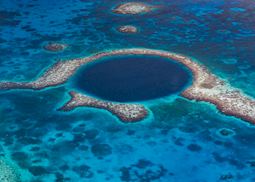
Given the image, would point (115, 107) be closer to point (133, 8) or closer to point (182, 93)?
point (182, 93)

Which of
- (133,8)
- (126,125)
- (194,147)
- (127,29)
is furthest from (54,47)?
(194,147)

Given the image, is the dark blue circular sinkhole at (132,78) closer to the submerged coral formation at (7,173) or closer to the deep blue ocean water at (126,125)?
the deep blue ocean water at (126,125)

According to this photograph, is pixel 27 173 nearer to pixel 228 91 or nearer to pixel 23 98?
pixel 23 98

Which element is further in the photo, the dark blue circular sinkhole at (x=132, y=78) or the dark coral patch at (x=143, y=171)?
the dark blue circular sinkhole at (x=132, y=78)

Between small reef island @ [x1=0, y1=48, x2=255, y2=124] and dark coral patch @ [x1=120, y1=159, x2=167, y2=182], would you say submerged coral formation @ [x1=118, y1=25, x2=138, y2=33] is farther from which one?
dark coral patch @ [x1=120, y1=159, x2=167, y2=182]

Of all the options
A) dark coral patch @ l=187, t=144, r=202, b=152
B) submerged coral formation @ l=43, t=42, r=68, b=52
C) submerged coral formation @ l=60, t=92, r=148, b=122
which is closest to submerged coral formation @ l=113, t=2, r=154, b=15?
submerged coral formation @ l=43, t=42, r=68, b=52

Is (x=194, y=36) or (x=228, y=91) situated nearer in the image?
(x=228, y=91)

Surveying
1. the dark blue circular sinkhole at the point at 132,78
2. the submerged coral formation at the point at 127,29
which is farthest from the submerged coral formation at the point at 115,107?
the submerged coral formation at the point at 127,29

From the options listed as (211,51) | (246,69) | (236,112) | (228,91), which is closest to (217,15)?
(211,51)
